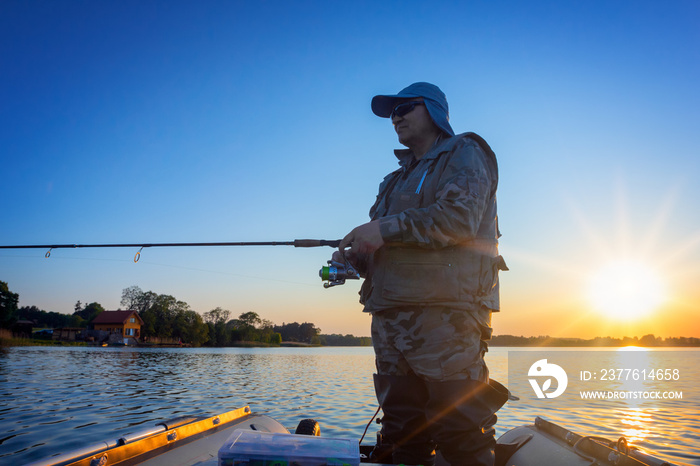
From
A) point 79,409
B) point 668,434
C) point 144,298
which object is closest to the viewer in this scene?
point 668,434

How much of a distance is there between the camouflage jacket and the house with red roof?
88922 mm

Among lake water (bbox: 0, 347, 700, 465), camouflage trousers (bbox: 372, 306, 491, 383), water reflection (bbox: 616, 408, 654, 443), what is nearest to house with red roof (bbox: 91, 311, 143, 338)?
lake water (bbox: 0, 347, 700, 465)

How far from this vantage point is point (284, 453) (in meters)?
1.56

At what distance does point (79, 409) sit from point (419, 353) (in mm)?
10610

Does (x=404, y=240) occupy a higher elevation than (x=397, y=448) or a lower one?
higher

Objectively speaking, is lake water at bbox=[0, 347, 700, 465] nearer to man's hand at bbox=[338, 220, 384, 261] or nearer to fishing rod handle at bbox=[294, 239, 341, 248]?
fishing rod handle at bbox=[294, 239, 341, 248]

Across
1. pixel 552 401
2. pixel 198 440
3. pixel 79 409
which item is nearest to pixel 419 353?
pixel 198 440

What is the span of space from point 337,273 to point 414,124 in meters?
1.12

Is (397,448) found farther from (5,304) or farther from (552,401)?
(5,304)

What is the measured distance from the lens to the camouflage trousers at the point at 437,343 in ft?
7.23

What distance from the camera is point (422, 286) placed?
2.34m

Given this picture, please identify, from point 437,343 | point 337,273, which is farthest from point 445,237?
point 337,273

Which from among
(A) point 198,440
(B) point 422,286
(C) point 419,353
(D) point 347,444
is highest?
(B) point 422,286

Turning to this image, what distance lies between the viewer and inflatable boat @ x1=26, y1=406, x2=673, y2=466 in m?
1.58
